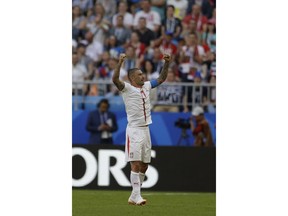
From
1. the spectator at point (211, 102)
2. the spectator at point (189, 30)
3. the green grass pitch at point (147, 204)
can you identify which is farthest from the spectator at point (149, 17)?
the green grass pitch at point (147, 204)

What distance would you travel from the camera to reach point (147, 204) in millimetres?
14422

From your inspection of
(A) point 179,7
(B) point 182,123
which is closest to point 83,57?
(A) point 179,7

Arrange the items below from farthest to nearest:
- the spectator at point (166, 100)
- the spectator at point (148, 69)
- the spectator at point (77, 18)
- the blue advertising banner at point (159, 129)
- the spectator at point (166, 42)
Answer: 1. the spectator at point (77, 18)
2. the spectator at point (166, 42)
3. the spectator at point (148, 69)
4. the spectator at point (166, 100)
5. the blue advertising banner at point (159, 129)

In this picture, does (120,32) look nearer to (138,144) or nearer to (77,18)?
(77,18)

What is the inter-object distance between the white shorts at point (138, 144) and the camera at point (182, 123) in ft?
16.6

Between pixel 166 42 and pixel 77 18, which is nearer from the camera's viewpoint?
pixel 166 42

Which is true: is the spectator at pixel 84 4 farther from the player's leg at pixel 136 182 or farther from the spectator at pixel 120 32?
the player's leg at pixel 136 182

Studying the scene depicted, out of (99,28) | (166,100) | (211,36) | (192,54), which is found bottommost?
(166,100)

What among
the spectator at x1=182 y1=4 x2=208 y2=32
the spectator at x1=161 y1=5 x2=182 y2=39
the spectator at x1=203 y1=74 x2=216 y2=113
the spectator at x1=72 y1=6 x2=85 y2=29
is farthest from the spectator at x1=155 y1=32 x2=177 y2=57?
the spectator at x1=203 y1=74 x2=216 y2=113

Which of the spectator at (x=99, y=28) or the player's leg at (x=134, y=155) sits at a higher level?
the spectator at (x=99, y=28)

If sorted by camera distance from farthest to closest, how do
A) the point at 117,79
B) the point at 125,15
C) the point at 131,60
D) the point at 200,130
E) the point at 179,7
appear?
the point at 125,15 < the point at 179,7 < the point at 131,60 < the point at 200,130 < the point at 117,79

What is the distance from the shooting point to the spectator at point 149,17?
69.8 feet

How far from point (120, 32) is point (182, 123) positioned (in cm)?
405

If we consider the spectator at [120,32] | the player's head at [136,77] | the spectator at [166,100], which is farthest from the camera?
the spectator at [120,32]
